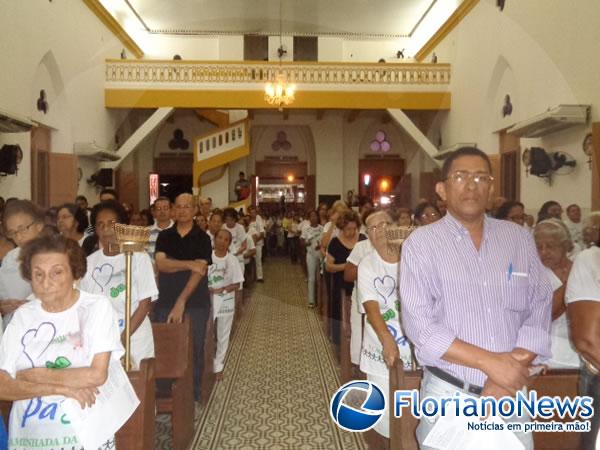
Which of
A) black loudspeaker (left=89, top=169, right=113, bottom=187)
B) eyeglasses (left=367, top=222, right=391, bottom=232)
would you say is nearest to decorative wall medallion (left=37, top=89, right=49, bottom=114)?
black loudspeaker (left=89, top=169, right=113, bottom=187)

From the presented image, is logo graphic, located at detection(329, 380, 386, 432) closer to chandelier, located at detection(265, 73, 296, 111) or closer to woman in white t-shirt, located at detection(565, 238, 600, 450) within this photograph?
woman in white t-shirt, located at detection(565, 238, 600, 450)

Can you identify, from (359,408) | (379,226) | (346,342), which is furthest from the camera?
(346,342)

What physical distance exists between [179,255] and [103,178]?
8815 mm

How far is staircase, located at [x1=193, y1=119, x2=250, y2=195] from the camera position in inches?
612

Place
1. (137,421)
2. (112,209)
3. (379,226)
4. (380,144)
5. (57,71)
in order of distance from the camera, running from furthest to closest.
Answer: (380,144) < (57,71) < (112,209) < (379,226) < (137,421)

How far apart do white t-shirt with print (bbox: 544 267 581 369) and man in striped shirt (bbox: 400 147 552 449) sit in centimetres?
104

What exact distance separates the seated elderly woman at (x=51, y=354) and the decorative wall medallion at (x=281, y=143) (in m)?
17.0

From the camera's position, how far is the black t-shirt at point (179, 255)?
4.54 metres

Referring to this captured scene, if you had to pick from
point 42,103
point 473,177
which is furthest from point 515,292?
point 42,103

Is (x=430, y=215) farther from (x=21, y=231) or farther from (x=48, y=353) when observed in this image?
(x=48, y=353)

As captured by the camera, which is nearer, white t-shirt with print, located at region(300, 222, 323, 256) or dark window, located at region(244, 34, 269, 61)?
white t-shirt with print, located at region(300, 222, 323, 256)

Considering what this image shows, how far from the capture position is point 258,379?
221 inches

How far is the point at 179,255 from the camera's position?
453cm

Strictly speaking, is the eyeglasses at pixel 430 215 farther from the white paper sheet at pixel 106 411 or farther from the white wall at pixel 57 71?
the white wall at pixel 57 71
